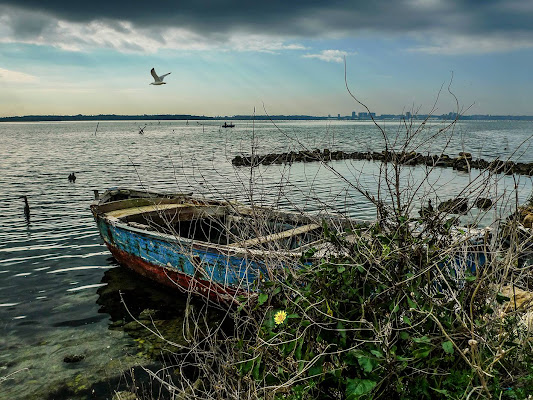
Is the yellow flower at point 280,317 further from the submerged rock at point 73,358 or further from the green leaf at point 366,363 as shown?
the submerged rock at point 73,358

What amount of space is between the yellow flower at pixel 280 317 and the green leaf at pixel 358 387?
0.59 metres

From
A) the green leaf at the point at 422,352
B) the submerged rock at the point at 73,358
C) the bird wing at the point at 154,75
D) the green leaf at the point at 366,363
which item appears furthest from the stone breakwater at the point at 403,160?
the bird wing at the point at 154,75

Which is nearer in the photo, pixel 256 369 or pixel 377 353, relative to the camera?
pixel 377 353

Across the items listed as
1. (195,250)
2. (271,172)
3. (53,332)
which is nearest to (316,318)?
(195,250)

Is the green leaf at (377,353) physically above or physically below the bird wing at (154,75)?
below

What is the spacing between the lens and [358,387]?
2629 millimetres

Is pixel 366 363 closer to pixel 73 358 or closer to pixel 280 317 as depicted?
pixel 280 317

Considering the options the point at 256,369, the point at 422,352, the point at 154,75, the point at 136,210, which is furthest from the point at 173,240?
the point at 154,75

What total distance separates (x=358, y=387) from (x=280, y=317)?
0.69m

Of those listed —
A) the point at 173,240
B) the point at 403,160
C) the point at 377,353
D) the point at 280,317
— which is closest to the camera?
the point at 377,353

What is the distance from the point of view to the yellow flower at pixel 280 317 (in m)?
2.95

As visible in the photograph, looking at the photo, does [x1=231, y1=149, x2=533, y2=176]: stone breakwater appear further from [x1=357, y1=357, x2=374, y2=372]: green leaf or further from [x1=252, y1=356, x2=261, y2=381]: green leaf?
[x1=252, y1=356, x2=261, y2=381]: green leaf

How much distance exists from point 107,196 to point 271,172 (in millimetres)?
18269

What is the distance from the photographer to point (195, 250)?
742cm
